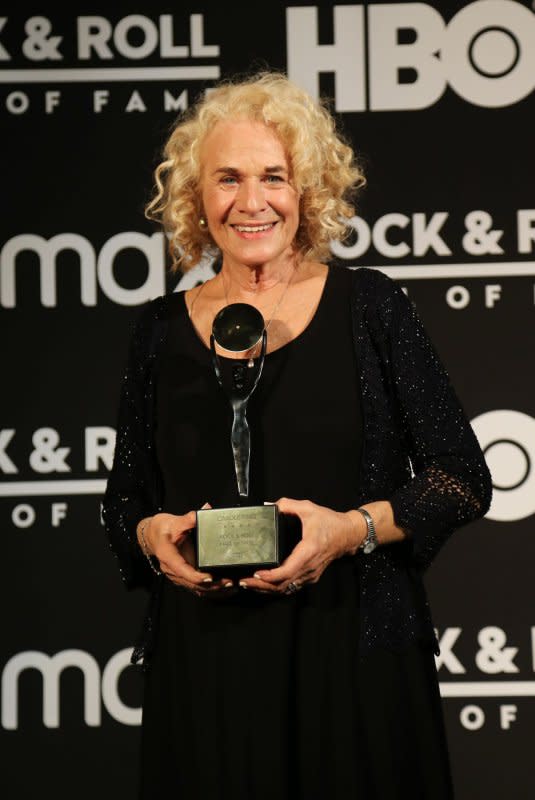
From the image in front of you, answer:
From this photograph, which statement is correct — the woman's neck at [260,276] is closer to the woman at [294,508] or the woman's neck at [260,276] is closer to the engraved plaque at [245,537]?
the woman at [294,508]

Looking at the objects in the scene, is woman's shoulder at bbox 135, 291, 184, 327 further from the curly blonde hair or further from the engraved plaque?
the engraved plaque

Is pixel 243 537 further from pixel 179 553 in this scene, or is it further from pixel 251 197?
pixel 251 197

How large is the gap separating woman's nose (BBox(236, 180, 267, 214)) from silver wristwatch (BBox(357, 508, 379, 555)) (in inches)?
19.3

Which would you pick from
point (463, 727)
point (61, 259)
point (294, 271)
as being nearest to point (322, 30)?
point (61, 259)

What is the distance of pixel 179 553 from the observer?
61.6 inches

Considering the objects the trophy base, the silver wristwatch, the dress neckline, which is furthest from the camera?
the dress neckline

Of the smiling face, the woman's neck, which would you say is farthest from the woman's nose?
the woman's neck

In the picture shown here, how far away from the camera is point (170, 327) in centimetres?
182

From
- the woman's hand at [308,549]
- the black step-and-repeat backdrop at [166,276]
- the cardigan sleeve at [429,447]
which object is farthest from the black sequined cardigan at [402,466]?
the black step-and-repeat backdrop at [166,276]

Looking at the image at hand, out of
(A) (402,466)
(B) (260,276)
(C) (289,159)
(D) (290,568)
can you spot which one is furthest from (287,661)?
(C) (289,159)

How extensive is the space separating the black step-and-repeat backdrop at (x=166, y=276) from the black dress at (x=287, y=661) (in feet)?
4.01

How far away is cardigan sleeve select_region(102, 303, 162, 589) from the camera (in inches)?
70.1

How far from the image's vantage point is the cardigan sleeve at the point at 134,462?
5.84ft

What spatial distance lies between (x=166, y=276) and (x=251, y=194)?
1.23m
